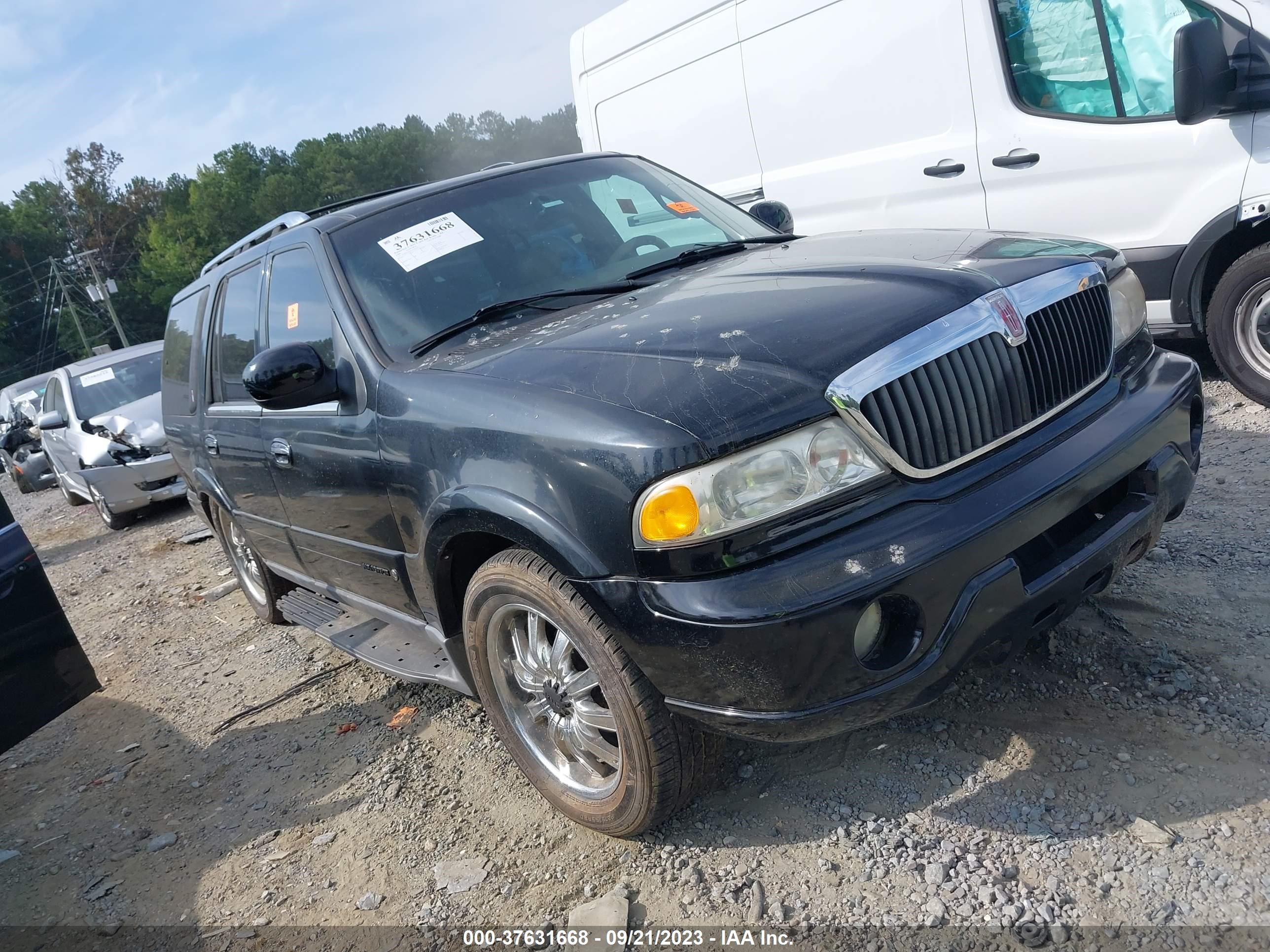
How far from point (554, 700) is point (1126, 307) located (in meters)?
2.06

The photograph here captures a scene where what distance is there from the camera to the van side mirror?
9867 mm

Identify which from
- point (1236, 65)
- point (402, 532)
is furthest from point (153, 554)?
point (1236, 65)

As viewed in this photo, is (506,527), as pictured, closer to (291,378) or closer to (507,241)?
(291,378)

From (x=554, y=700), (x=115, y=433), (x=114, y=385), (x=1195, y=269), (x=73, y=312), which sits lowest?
(x=554, y=700)

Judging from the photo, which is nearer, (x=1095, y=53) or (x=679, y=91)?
(x=1095, y=53)

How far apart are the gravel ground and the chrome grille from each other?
1.94ft

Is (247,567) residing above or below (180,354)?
below

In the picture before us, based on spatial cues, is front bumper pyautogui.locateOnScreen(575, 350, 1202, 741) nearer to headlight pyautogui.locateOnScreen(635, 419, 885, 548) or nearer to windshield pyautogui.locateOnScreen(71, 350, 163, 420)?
headlight pyautogui.locateOnScreen(635, 419, 885, 548)

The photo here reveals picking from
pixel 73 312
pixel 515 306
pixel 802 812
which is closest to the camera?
pixel 802 812

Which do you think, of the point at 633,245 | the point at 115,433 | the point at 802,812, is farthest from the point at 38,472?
the point at 802,812

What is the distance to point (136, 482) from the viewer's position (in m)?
9.43

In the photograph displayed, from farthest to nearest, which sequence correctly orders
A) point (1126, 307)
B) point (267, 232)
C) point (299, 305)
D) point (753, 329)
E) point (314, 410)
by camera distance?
1. point (267, 232)
2. point (299, 305)
3. point (314, 410)
4. point (1126, 307)
5. point (753, 329)

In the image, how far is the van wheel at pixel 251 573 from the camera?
4.83m

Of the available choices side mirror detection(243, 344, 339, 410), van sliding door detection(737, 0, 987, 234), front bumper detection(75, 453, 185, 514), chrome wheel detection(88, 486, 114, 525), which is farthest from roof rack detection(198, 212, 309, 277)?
chrome wheel detection(88, 486, 114, 525)
